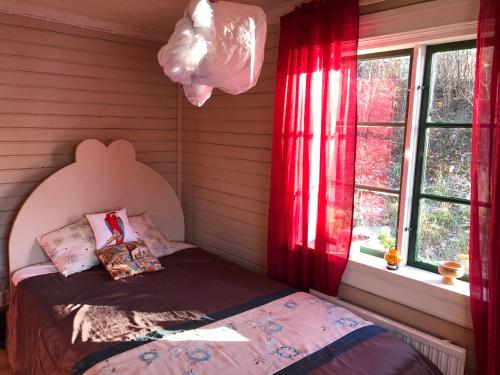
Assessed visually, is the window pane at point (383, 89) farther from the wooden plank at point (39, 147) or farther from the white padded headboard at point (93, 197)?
the wooden plank at point (39, 147)

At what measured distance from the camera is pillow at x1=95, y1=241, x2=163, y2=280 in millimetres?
2582

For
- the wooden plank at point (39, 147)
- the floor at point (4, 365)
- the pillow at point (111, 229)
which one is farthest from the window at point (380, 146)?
the floor at point (4, 365)

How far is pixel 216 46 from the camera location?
1353 mm

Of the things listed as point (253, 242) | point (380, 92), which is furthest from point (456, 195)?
point (253, 242)

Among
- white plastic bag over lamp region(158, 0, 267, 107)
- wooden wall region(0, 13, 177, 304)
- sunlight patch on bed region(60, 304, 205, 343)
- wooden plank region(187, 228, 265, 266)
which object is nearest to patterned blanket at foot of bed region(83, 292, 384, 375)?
sunlight patch on bed region(60, 304, 205, 343)

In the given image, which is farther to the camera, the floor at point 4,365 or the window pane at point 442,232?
the floor at point 4,365

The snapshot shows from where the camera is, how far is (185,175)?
141 inches

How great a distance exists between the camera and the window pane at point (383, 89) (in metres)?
2.21

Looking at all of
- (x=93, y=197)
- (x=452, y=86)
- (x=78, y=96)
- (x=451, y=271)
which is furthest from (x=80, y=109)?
(x=451, y=271)

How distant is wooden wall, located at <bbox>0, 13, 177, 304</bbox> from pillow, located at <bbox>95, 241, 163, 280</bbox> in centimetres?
74

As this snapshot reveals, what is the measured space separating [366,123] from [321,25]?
61cm

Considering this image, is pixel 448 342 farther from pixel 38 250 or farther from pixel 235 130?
pixel 38 250

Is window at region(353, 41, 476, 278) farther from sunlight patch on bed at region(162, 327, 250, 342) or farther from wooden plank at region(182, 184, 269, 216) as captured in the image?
sunlight patch on bed at region(162, 327, 250, 342)

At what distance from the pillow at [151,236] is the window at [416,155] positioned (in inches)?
55.5
